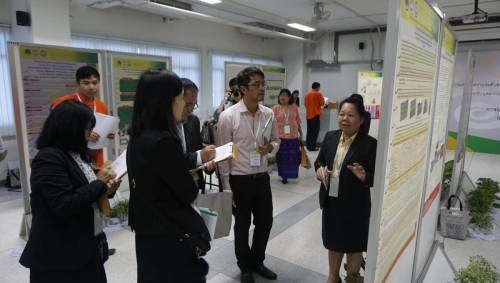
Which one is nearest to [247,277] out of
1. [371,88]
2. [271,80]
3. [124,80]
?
[124,80]

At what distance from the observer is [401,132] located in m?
1.11

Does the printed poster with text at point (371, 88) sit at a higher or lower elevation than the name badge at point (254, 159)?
higher

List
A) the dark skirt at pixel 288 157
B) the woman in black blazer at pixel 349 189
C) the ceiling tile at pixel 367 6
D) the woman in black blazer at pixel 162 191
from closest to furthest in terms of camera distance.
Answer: the woman in black blazer at pixel 162 191
the woman in black blazer at pixel 349 189
the dark skirt at pixel 288 157
the ceiling tile at pixel 367 6

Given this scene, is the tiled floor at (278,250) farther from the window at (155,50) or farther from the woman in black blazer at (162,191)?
the window at (155,50)

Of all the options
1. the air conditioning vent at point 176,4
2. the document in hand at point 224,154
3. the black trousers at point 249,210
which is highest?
the air conditioning vent at point 176,4

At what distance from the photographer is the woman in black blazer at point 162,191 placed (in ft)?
4.15

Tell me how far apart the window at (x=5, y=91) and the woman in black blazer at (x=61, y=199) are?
13.8ft

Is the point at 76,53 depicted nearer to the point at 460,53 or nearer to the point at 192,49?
the point at 192,49

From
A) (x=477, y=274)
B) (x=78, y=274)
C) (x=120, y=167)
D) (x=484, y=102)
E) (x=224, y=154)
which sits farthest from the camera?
(x=484, y=102)

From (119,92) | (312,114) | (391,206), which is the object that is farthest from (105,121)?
(312,114)

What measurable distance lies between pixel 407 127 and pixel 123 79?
12.0 feet

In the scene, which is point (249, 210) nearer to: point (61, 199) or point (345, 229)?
point (345, 229)

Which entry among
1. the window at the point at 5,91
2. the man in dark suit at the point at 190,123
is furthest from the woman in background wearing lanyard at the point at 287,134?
the window at the point at 5,91

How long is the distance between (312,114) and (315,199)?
154 inches
